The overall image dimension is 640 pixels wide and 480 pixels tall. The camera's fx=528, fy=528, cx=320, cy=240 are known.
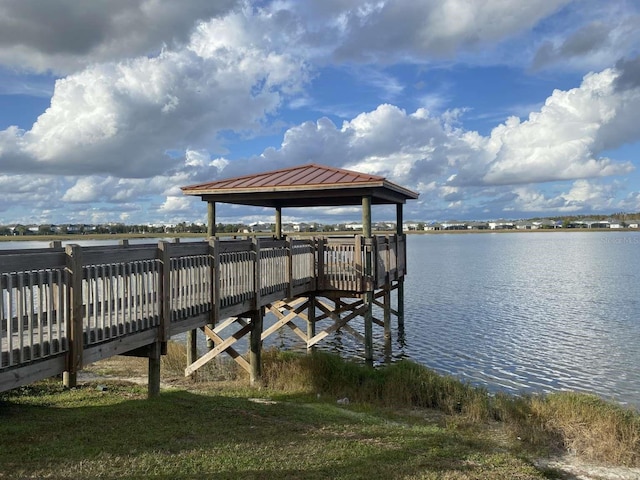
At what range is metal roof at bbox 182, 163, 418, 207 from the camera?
1395 cm

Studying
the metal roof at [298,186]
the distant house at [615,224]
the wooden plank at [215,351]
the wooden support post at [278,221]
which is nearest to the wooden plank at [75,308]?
the wooden plank at [215,351]

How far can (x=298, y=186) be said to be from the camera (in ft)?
45.7

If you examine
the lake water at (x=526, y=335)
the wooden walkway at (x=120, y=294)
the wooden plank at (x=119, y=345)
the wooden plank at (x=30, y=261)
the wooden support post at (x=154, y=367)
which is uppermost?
the wooden plank at (x=30, y=261)

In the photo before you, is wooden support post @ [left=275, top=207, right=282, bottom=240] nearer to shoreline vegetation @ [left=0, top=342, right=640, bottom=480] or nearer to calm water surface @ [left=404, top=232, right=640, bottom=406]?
calm water surface @ [left=404, top=232, right=640, bottom=406]

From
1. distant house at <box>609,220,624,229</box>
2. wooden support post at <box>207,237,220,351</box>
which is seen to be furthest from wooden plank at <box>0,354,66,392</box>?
distant house at <box>609,220,624,229</box>

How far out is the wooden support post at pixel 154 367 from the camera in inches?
318

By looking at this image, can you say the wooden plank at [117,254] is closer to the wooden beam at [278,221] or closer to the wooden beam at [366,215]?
the wooden beam at [366,215]

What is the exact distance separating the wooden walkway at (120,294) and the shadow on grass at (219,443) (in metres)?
0.95

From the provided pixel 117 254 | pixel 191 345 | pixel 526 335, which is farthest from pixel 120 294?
pixel 526 335

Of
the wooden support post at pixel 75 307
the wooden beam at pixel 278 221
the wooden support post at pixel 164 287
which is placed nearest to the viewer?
the wooden support post at pixel 75 307

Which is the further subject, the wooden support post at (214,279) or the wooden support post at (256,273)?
the wooden support post at (256,273)

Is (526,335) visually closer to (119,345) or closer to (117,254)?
(119,345)

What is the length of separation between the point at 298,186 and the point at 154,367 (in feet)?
22.3

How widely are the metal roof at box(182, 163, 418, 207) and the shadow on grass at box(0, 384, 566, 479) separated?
264 inches
